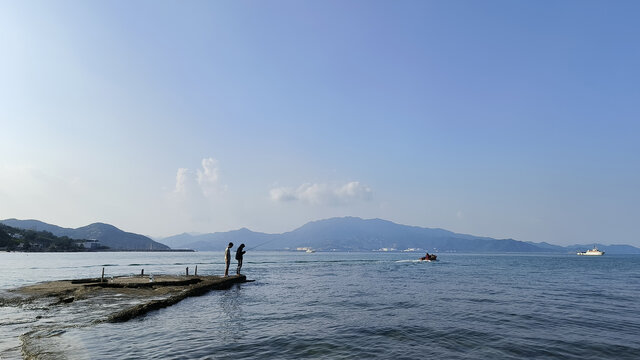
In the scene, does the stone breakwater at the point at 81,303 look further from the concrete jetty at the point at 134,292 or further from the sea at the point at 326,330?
the sea at the point at 326,330

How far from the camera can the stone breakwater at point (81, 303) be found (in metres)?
12.5

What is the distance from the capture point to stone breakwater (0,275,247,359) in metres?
12.5

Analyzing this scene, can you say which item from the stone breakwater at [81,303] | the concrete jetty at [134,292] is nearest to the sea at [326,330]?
the stone breakwater at [81,303]

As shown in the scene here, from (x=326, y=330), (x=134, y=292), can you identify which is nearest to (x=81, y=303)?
(x=134, y=292)

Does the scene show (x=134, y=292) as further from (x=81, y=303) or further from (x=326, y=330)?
(x=326, y=330)

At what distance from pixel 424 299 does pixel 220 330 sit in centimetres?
1593

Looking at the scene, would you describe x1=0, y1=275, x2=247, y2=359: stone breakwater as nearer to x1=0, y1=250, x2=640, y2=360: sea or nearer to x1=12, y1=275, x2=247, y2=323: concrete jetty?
x1=12, y1=275, x2=247, y2=323: concrete jetty

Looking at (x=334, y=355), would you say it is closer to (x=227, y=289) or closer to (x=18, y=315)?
(x=18, y=315)

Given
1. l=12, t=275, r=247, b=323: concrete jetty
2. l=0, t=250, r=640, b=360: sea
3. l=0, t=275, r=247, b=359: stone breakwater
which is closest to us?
l=0, t=250, r=640, b=360: sea

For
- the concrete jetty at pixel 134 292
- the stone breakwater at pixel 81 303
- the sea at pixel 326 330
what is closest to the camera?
the sea at pixel 326 330

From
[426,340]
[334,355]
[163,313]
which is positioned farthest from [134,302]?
[426,340]

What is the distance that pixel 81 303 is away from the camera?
20266 mm

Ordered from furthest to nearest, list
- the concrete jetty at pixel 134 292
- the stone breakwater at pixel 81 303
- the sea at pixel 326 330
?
the concrete jetty at pixel 134 292 < the stone breakwater at pixel 81 303 < the sea at pixel 326 330

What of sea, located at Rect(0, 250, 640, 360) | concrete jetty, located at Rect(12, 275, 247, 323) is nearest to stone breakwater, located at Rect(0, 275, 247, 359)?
concrete jetty, located at Rect(12, 275, 247, 323)
